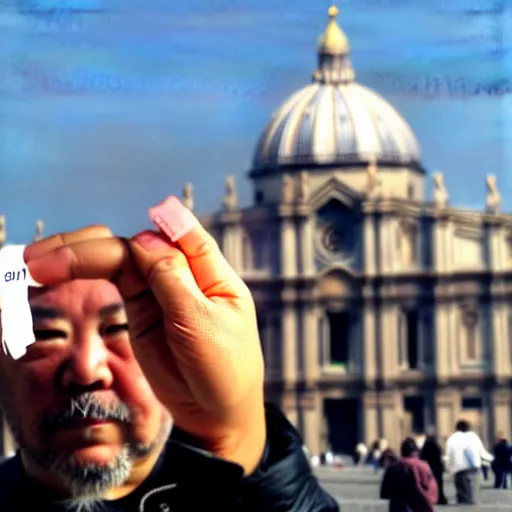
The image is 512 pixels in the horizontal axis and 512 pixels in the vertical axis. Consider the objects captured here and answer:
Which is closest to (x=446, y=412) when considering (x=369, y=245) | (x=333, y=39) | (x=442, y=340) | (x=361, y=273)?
(x=442, y=340)

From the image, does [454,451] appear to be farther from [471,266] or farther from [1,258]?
[471,266]

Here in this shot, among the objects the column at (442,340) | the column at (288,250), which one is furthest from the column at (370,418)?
the column at (288,250)

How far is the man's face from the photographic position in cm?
244

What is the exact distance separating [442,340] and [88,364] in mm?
3374

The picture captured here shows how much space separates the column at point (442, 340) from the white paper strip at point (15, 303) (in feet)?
10.6

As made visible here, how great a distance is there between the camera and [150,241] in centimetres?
232

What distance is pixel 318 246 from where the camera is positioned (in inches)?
222

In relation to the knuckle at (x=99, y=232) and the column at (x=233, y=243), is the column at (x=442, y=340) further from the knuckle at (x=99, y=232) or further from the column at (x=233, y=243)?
the knuckle at (x=99, y=232)

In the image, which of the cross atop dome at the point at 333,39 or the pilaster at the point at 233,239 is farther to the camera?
the pilaster at the point at 233,239

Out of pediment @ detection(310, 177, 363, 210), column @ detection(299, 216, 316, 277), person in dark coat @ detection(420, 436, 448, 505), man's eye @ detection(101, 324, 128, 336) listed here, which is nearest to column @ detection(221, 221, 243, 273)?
pediment @ detection(310, 177, 363, 210)

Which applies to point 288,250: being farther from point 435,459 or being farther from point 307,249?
point 435,459

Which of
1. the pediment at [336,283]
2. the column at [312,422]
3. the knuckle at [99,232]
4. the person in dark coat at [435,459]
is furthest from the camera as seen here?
the pediment at [336,283]

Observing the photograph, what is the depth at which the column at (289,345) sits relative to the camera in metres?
4.73

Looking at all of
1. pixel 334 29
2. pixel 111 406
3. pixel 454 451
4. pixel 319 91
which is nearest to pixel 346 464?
pixel 454 451
